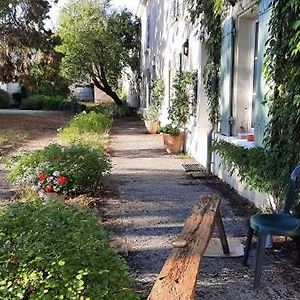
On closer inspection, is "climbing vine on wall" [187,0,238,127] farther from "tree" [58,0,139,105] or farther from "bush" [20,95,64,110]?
"bush" [20,95,64,110]

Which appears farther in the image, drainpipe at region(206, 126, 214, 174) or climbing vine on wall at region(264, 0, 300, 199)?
drainpipe at region(206, 126, 214, 174)

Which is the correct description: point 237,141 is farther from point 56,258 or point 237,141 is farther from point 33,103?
point 33,103

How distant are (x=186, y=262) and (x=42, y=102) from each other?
2945cm

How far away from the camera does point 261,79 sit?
203 inches

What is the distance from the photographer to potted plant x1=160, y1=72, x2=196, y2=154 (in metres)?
10.1

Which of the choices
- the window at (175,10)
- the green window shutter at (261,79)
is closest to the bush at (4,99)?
the window at (175,10)

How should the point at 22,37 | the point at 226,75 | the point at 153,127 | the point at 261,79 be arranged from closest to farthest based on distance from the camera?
the point at 261,79
the point at 226,75
the point at 153,127
the point at 22,37

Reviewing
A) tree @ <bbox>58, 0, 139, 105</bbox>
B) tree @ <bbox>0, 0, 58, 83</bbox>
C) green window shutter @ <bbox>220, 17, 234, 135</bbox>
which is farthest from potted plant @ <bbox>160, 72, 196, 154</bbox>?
tree @ <bbox>58, 0, 139, 105</bbox>

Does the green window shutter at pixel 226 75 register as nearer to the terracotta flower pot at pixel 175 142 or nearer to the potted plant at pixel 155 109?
the terracotta flower pot at pixel 175 142

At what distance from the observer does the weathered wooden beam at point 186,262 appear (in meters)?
2.05

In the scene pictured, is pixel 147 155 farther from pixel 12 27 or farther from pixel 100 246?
pixel 12 27

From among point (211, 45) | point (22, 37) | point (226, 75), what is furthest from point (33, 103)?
point (226, 75)

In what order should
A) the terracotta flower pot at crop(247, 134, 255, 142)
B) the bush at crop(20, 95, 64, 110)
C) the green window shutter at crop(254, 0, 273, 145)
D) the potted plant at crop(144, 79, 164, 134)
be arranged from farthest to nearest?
the bush at crop(20, 95, 64, 110)
the potted plant at crop(144, 79, 164, 134)
the terracotta flower pot at crop(247, 134, 255, 142)
the green window shutter at crop(254, 0, 273, 145)

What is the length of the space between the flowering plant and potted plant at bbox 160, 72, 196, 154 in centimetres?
501
